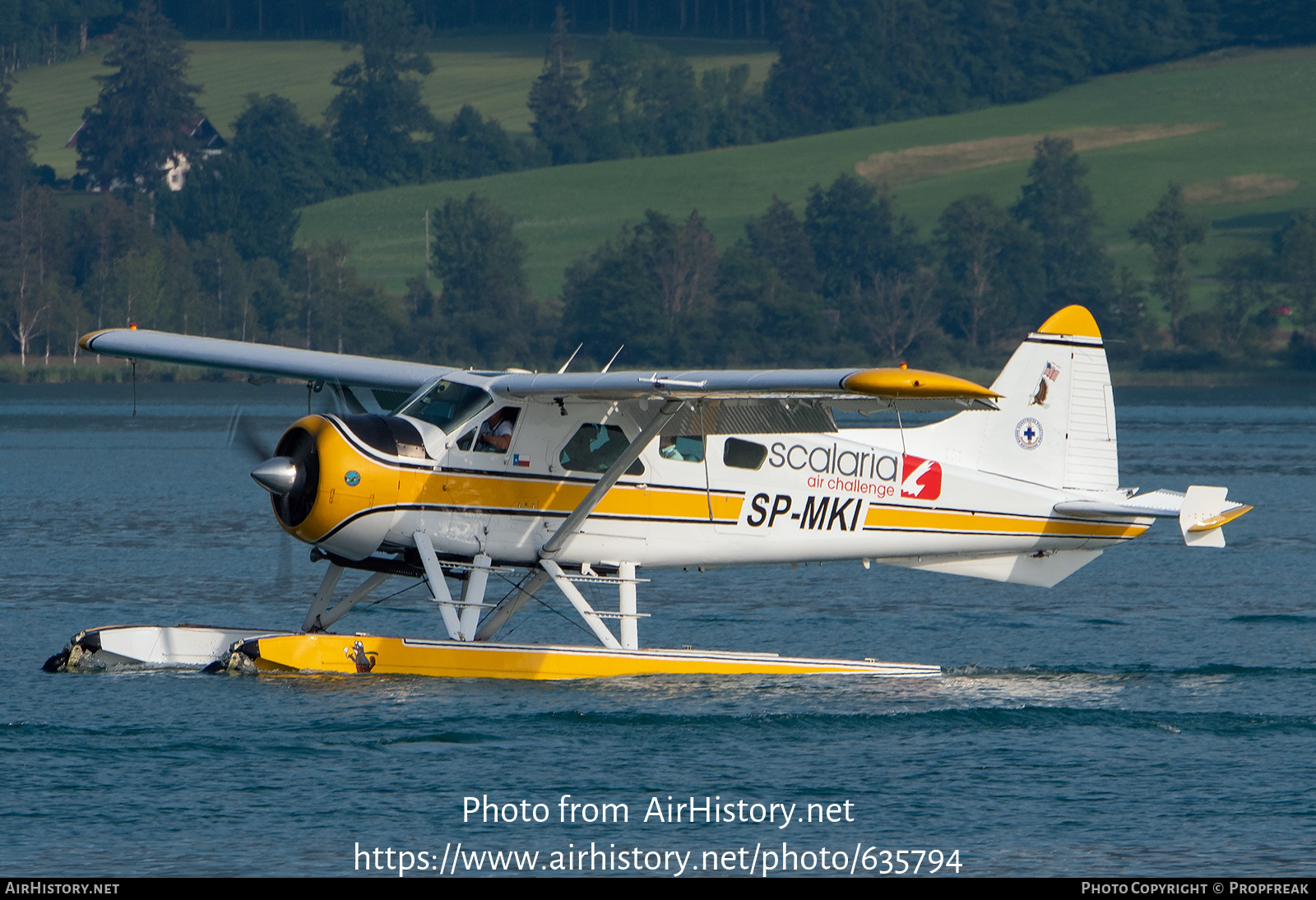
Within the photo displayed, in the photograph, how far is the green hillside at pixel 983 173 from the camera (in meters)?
139

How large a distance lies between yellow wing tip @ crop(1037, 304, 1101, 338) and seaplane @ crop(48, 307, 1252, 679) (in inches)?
0.9

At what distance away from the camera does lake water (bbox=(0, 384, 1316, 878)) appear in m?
10.8

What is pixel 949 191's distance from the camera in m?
149

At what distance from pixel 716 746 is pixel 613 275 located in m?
101

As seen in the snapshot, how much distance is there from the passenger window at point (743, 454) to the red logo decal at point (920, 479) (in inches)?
50.5

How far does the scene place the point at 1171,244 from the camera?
11906 cm

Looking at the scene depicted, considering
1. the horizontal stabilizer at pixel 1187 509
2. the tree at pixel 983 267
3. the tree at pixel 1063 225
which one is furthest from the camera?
the tree at pixel 1063 225

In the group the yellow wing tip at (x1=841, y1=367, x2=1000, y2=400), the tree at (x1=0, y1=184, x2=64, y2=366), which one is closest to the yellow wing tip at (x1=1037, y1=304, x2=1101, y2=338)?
the yellow wing tip at (x1=841, y1=367, x2=1000, y2=400)

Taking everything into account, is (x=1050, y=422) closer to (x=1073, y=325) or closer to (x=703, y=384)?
(x=1073, y=325)

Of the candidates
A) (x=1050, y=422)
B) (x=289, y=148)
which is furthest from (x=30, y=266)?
(x=1050, y=422)

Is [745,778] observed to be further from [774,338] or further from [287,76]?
[287,76]

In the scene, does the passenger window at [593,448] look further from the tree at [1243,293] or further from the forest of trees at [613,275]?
the tree at [1243,293]

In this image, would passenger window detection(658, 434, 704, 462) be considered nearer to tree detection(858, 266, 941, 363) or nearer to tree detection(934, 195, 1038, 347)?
tree detection(858, 266, 941, 363)

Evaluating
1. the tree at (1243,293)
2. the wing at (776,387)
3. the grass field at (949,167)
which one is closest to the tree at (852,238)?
the grass field at (949,167)
